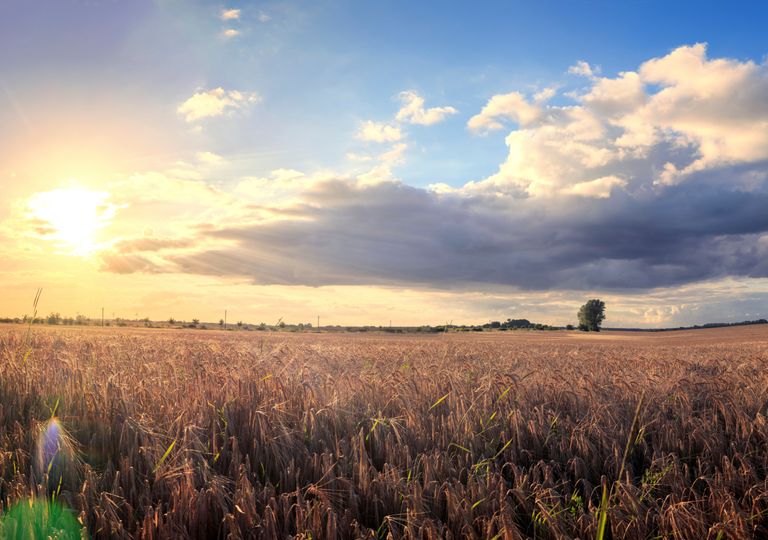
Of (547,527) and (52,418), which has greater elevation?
(52,418)

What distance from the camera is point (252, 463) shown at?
4.52 metres

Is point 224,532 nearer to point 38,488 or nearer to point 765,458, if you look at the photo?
point 38,488

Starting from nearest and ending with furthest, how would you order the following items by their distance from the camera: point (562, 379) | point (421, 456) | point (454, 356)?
point (421, 456) → point (562, 379) → point (454, 356)

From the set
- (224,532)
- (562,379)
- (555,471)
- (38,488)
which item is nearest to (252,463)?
(224,532)

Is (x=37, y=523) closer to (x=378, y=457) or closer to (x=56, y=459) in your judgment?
(x=56, y=459)

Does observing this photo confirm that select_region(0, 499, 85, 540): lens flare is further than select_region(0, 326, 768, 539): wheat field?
No

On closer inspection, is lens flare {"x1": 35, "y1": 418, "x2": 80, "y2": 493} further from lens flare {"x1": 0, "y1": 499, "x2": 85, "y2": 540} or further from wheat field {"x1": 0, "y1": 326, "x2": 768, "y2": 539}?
lens flare {"x1": 0, "y1": 499, "x2": 85, "y2": 540}

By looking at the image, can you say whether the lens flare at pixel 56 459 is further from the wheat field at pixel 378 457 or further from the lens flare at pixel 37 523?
the lens flare at pixel 37 523

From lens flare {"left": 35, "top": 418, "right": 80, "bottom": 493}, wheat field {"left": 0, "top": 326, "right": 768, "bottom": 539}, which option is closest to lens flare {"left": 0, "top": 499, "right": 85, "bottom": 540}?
wheat field {"left": 0, "top": 326, "right": 768, "bottom": 539}

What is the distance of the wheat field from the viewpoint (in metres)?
3.43

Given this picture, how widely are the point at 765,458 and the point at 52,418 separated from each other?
6738 mm

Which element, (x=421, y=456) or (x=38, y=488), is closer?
(x=38, y=488)

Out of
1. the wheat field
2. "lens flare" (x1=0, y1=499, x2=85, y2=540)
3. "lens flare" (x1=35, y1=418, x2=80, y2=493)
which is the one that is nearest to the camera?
"lens flare" (x1=0, y1=499, x2=85, y2=540)

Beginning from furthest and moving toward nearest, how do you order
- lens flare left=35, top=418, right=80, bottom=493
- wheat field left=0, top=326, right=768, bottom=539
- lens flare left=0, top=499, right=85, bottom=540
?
lens flare left=35, top=418, right=80, bottom=493 → wheat field left=0, top=326, right=768, bottom=539 → lens flare left=0, top=499, right=85, bottom=540
